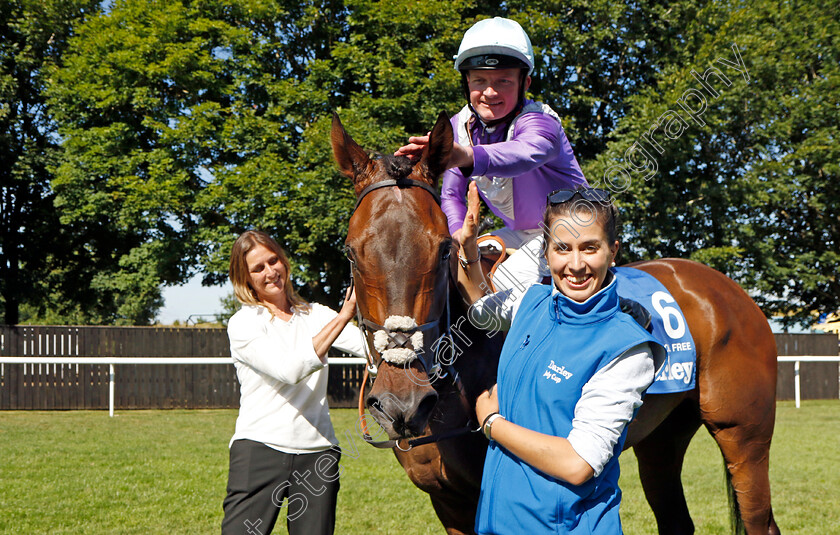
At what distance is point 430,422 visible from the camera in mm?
2668

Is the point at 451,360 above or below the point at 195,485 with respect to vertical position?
above

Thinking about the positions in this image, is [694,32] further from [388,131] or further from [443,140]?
[443,140]

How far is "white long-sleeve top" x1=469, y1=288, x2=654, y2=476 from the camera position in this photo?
1.66 m

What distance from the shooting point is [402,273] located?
219 cm

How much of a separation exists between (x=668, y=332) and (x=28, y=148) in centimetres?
2077

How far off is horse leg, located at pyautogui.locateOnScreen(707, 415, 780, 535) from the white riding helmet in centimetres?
211

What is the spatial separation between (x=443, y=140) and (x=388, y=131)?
12.3m

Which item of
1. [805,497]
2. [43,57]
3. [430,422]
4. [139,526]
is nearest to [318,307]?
[430,422]

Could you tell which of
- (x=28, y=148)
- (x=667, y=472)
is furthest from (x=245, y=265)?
(x=28, y=148)

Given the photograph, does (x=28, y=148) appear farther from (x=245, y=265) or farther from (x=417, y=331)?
(x=417, y=331)

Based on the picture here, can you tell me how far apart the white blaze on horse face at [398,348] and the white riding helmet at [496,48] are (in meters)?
1.27

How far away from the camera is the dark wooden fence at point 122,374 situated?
551 inches

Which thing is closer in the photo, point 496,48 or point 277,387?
point 496,48

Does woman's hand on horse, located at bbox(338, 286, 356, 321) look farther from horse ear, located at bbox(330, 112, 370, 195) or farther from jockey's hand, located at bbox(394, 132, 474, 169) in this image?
jockey's hand, located at bbox(394, 132, 474, 169)
